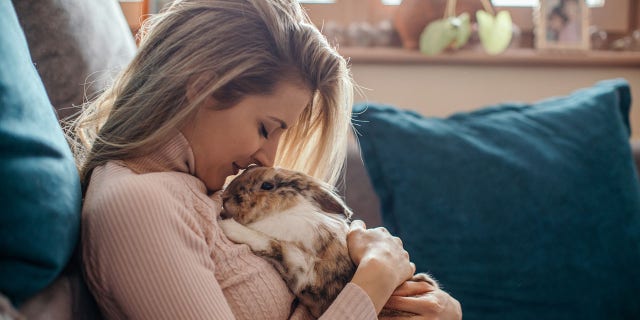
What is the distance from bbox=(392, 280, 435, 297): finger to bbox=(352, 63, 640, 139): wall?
1.52 metres

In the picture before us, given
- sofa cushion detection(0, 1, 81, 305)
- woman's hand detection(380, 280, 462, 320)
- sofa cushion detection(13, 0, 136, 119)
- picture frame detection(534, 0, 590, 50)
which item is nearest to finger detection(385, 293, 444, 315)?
woman's hand detection(380, 280, 462, 320)

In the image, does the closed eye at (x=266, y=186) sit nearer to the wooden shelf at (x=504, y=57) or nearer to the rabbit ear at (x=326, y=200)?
the rabbit ear at (x=326, y=200)

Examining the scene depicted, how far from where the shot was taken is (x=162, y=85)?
1123 millimetres

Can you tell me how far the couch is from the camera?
76 cm

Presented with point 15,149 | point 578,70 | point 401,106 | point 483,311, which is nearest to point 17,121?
point 15,149

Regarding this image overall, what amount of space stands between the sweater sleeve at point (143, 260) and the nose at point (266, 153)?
1.15ft

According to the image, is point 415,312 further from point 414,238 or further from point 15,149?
point 15,149

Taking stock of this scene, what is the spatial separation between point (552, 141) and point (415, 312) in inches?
37.5

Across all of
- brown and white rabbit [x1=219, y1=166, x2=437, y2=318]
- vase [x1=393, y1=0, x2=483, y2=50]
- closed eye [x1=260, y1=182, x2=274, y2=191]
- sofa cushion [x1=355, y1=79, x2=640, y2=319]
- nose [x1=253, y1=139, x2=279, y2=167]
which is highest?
vase [x1=393, y1=0, x2=483, y2=50]

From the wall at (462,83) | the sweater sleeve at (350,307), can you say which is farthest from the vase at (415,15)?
the sweater sleeve at (350,307)

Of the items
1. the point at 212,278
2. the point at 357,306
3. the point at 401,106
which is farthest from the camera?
the point at 401,106

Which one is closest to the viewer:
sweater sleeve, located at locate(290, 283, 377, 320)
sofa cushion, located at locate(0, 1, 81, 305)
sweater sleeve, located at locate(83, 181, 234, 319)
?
sofa cushion, located at locate(0, 1, 81, 305)

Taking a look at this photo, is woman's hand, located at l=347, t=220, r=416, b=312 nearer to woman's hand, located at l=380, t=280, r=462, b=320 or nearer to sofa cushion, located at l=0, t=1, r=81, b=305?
woman's hand, located at l=380, t=280, r=462, b=320

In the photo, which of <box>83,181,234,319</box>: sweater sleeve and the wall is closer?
<box>83,181,234,319</box>: sweater sleeve
